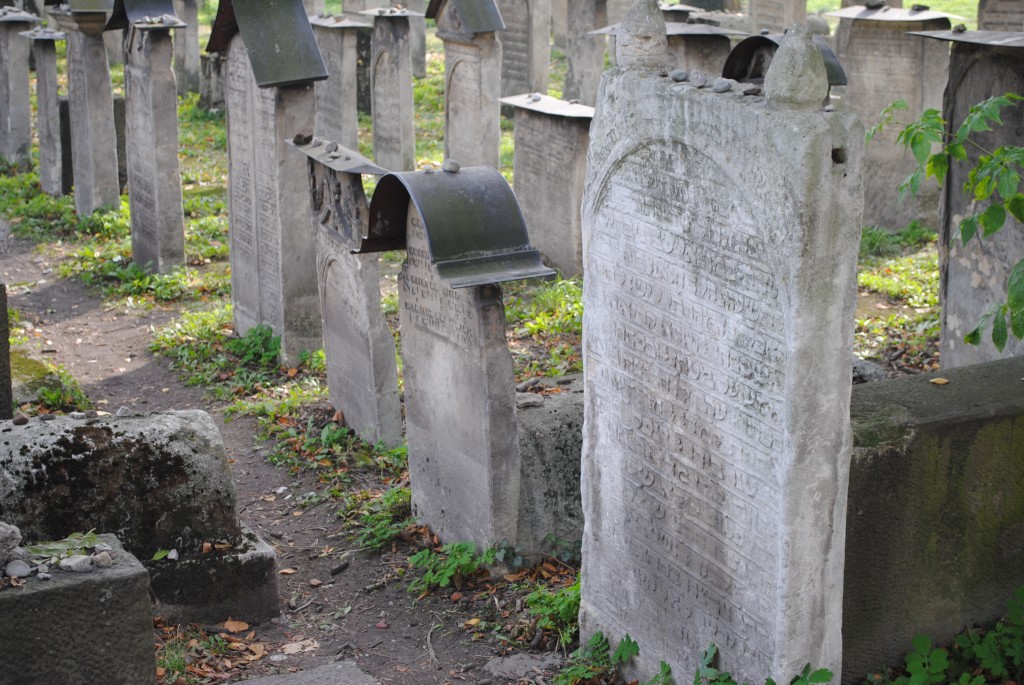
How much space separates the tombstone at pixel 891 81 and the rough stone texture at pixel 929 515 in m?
7.15

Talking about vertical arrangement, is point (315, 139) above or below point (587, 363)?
above

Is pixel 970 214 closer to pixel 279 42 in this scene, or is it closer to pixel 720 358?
pixel 720 358

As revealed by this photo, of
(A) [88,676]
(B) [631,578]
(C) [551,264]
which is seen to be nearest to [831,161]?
(B) [631,578]

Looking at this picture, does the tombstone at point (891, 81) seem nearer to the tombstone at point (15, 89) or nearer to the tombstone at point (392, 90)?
the tombstone at point (392, 90)

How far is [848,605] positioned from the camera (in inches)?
177

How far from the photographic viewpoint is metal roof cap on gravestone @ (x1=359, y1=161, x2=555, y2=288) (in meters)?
5.77

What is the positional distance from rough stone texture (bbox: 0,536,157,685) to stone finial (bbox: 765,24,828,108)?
258 cm

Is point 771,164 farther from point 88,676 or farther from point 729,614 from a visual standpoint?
point 88,676

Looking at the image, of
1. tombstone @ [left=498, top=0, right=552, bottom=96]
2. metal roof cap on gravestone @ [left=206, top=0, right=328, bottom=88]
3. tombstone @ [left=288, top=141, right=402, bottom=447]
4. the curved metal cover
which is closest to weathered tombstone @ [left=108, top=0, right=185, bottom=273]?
metal roof cap on gravestone @ [left=206, top=0, right=328, bottom=88]

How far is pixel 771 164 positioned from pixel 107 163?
1055cm

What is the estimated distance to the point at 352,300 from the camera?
298 inches

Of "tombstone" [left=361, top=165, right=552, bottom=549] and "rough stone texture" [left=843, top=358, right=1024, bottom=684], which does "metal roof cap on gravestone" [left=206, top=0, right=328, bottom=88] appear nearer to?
"tombstone" [left=361, top=165, right=552, bottom=549]

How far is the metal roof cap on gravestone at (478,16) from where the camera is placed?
37.5 ft

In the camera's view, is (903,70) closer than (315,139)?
No
